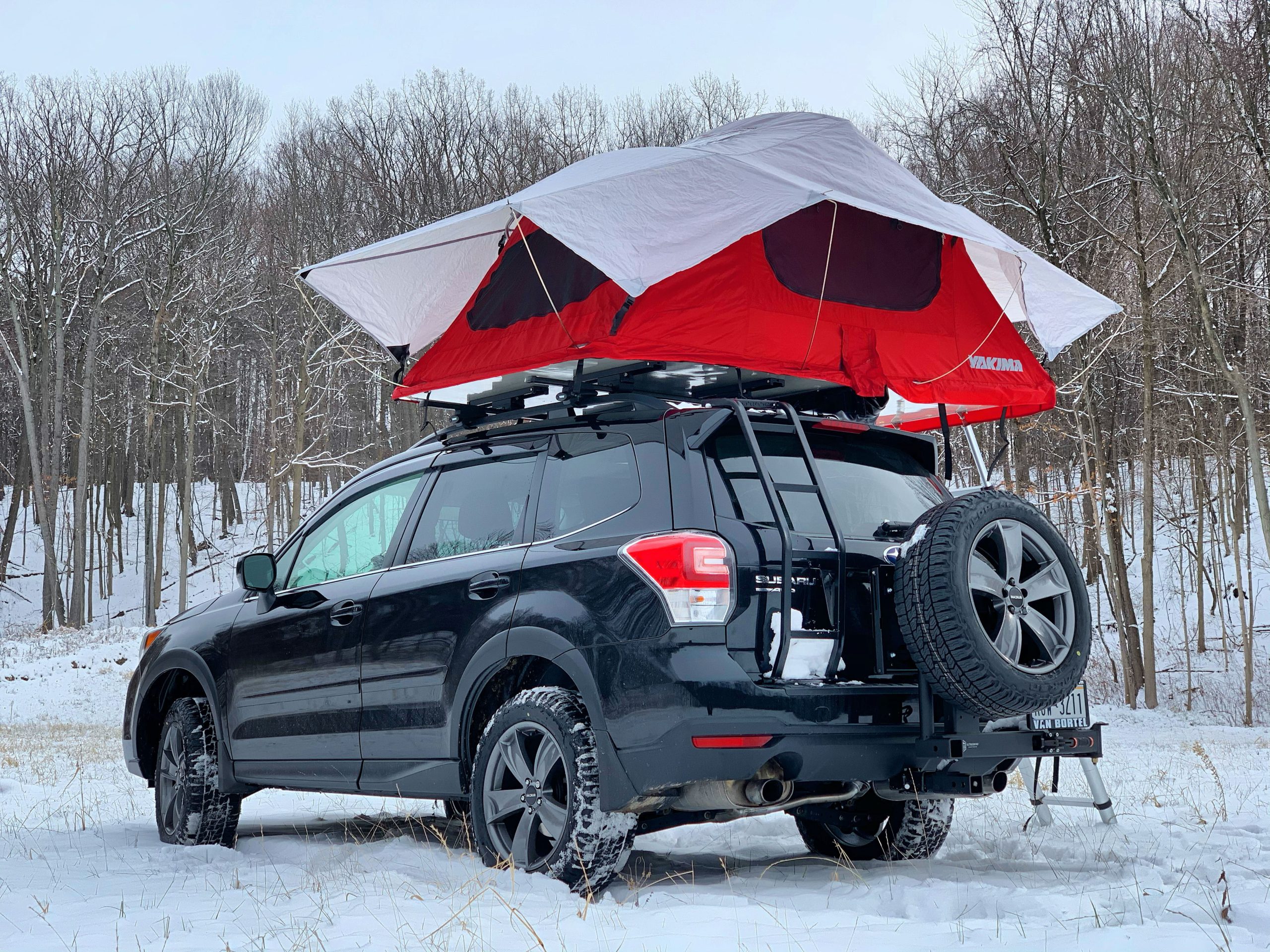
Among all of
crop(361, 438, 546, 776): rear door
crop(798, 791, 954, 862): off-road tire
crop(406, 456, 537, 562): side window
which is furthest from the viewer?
crop(798, 791, 954, 862): off-road tire

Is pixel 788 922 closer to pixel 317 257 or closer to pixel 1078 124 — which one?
pixel 1078 124

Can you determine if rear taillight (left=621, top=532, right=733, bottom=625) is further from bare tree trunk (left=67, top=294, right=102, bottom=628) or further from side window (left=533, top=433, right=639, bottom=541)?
bare tree trunk (left=67, top=294, right=102, bottom=628)

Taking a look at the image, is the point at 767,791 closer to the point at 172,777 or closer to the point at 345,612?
the point at 345,612

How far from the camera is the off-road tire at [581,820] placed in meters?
4.14

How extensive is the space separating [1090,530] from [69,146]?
24.4 m

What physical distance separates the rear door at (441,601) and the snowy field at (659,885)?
0.52 meters

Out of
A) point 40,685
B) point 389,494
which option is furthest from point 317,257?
point 389,494

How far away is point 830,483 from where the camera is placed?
4.55 meters

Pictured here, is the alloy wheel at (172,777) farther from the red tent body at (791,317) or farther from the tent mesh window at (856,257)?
the tent mesh window at (856,257)

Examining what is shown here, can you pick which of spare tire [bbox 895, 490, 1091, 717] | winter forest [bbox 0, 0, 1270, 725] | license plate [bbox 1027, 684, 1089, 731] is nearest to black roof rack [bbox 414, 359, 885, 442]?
spare tire [bbox 895, 490, 1091, 717]

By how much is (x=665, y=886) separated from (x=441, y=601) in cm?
145

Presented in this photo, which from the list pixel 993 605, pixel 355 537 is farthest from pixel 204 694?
pixel 993 605

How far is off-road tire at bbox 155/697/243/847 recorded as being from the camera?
612 cm

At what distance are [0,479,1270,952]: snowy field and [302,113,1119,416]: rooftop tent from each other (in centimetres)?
212
